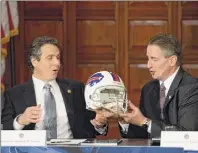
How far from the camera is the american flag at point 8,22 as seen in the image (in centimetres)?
441

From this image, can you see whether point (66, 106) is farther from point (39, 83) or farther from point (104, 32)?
point (104, 32)

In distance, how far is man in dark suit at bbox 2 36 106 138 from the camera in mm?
3203

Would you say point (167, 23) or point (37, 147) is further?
point (167, 23)

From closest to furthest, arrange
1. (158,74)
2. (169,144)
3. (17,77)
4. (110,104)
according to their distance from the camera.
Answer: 1. (169,144)
2. (110,104)
3. (158,74)
4. (17,77)

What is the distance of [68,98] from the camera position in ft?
11.0

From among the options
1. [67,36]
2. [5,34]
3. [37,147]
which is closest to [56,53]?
[37,147]

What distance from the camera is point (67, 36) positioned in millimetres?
4883

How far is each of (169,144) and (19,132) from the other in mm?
680

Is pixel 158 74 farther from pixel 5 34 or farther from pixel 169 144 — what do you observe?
pixel 5 34

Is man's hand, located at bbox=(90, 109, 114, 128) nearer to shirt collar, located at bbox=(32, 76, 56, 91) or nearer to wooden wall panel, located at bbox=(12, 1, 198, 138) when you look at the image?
shirt collar, located at bbox=(32, 76, 56, 91)

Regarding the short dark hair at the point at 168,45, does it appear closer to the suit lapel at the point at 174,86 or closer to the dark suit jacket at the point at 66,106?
the suit lapel at the point at 174,86

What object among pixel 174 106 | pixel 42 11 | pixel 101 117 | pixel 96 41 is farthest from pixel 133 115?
pixel 42 11

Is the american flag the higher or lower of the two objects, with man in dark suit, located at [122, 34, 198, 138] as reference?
higher

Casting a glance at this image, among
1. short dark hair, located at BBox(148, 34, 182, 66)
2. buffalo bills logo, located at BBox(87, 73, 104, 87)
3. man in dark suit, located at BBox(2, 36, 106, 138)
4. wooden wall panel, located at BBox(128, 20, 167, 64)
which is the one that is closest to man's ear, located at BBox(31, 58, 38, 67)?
man in dark suit, located at BBox(2, 36, 106, 138)
